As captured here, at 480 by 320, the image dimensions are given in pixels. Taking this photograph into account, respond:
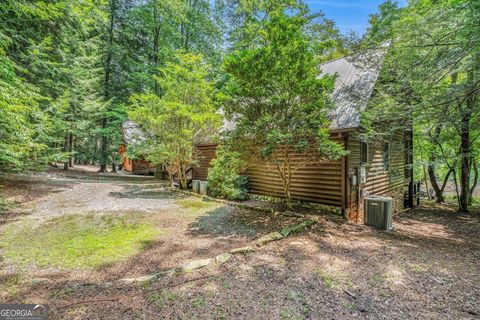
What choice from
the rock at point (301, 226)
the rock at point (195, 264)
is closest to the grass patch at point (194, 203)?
the rock at point (301, 226)

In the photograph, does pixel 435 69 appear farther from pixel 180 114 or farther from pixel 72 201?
pixel 72 201

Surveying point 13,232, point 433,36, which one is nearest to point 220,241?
point 13,232

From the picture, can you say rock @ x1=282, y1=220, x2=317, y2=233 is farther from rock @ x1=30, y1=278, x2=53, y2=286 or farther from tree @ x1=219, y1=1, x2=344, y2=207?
rock @ x1=30, y1=278, x2=53, y2=286

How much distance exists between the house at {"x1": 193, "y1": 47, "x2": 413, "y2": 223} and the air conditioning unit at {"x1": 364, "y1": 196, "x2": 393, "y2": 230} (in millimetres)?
529

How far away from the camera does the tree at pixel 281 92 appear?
5.79 metres

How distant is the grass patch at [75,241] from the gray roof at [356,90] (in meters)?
5.96

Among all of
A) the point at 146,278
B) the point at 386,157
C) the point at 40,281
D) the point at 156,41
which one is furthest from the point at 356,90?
the point at 156,41

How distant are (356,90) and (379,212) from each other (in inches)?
154

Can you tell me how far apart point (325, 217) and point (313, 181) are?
153 centimetres

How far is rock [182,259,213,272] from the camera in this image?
3469 mm

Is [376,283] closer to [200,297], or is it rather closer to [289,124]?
[200,297]

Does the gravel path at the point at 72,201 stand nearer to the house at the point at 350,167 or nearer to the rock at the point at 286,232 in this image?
the rock at the point at 286,232

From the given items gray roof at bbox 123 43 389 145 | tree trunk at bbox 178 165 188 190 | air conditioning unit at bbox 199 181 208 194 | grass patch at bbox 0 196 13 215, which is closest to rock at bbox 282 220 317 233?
gray roof at bbox 123 43 389 145

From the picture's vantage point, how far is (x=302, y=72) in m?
5.95
